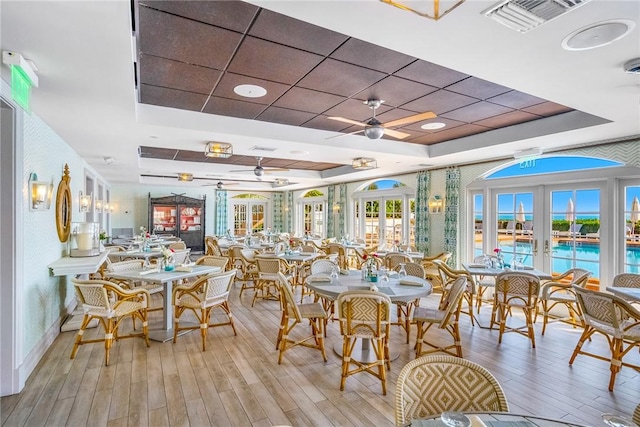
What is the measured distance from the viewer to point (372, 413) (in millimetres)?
2652

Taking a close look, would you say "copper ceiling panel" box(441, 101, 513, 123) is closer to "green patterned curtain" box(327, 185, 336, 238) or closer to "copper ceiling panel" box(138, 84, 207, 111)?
"copper ceiling panel" box(138, 84, 207, 111)

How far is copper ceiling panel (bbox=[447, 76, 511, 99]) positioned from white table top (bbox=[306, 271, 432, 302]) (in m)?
2.23

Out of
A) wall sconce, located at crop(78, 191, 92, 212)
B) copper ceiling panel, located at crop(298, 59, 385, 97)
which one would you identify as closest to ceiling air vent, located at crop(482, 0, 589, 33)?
copper ceiling panel, located at crop(298, 59, 385, 97)

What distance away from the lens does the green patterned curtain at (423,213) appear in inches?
310

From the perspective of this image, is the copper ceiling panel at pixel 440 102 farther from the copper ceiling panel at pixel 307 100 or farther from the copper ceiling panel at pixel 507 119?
the copper ceiling panel at pixel 307 100

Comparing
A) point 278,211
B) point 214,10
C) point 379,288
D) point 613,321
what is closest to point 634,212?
point 613,321

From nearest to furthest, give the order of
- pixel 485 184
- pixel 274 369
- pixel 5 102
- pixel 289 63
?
pixel 5 102
pixel 289 63
pixel 274 369
pixel 485 184

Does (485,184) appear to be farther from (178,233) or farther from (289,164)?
(178,233)

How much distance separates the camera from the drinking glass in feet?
4.10


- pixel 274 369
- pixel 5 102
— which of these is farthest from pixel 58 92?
pixel 274 369

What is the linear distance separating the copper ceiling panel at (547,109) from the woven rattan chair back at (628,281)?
224 centimetres

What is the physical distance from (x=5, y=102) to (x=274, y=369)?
11.4 feet

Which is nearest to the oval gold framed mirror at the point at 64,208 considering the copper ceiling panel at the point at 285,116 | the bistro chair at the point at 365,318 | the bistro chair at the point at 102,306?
the bistro chair at the point at 102,306

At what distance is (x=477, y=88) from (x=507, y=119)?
1.50 m
